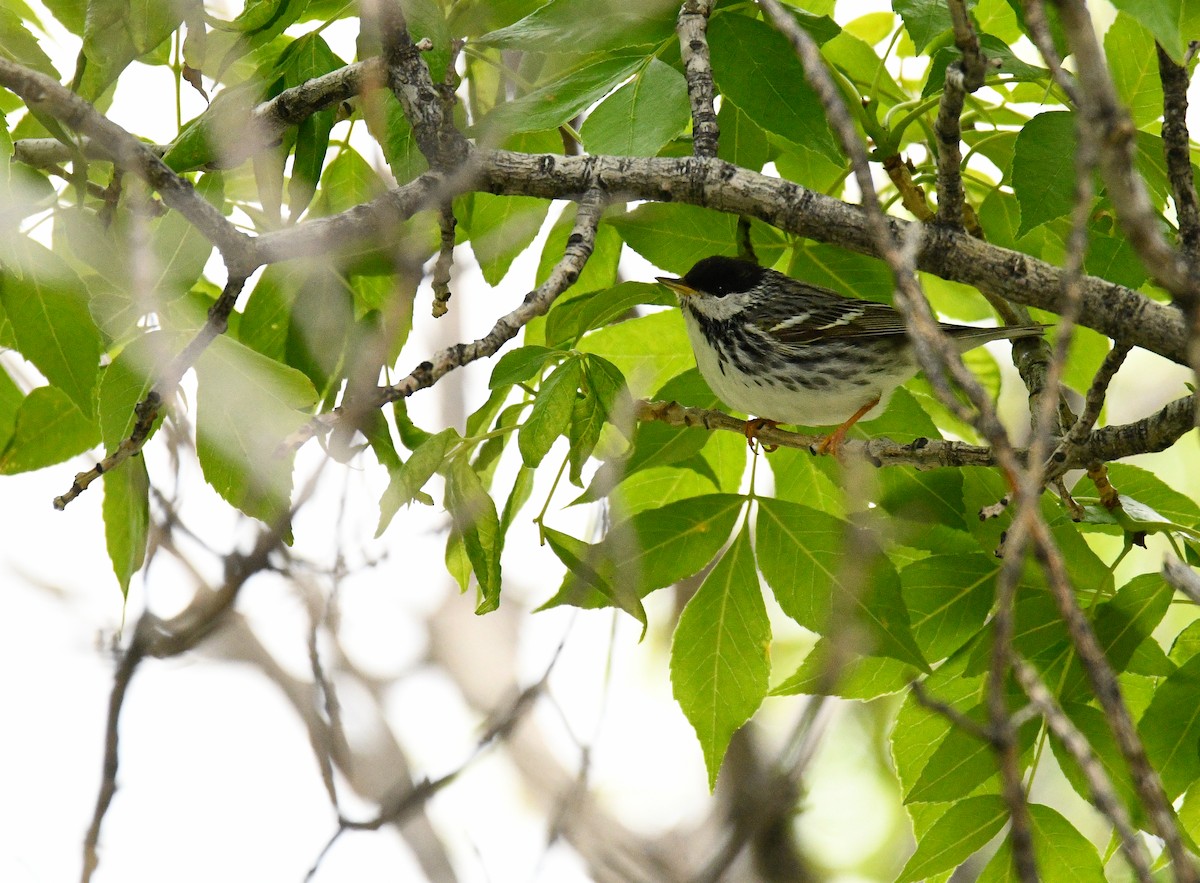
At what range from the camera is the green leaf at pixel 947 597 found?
2.33 metres

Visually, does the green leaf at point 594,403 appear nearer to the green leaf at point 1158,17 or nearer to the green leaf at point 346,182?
the green leaf at point 346,182

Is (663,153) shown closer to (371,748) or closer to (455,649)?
(371,748)

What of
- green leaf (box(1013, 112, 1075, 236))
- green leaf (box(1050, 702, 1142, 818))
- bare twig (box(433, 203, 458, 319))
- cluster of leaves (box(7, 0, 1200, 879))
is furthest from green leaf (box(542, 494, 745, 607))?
green leaf (box(1013, 112, 1075, 236))

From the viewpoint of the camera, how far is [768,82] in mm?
2146

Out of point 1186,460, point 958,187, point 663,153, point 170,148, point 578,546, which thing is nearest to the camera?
point 958,187

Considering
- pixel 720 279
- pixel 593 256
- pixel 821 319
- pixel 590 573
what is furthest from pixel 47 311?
pixel 821 319

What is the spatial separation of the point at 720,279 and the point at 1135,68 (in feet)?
4.69

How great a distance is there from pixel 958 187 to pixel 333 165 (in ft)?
4.77

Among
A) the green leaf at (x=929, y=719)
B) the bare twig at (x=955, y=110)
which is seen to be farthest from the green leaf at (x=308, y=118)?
the green leaf at (x=929, y=719)

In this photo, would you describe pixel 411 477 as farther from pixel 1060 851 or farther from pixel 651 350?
pixel 1060 851

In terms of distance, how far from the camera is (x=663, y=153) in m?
2.62

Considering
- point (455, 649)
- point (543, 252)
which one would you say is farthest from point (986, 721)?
point (455, 649)

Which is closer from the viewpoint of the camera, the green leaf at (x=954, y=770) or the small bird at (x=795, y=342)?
the green leaf at (x=954, y=770)

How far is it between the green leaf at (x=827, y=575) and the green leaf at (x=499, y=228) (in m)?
0.80
